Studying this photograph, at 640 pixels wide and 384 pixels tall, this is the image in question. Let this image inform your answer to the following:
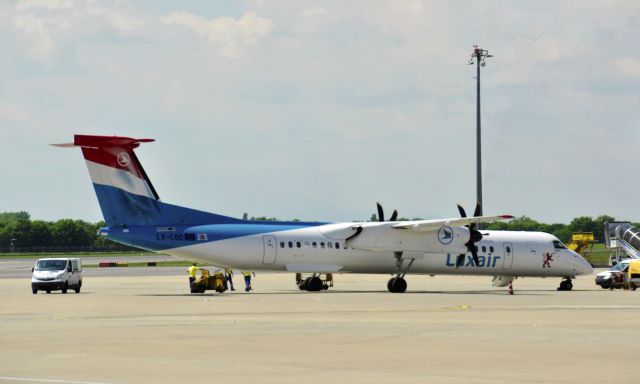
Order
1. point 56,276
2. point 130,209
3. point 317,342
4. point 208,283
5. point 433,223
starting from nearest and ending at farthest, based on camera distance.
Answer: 1. point 317,342
2. point 130,209
3. point 208,283
4. point 56,276
5. point 433,223

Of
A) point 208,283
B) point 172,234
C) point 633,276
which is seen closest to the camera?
point 172,234

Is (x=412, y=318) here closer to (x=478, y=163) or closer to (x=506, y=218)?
(x=506, y=218)

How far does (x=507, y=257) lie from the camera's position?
55.9 m

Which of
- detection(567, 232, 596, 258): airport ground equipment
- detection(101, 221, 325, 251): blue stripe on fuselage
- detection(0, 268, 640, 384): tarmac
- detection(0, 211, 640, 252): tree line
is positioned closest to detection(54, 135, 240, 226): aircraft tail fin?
detection(101, 221, 325, 251): blue stripe on fuselage

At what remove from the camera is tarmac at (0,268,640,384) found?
1780cm

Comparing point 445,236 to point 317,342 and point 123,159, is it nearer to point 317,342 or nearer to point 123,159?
point 123,159

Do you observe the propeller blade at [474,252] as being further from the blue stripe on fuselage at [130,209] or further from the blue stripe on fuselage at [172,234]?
the blue stripe on fuselage at [130,209]

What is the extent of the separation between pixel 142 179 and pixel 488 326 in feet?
79.5

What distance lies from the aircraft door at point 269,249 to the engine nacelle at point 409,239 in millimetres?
4290

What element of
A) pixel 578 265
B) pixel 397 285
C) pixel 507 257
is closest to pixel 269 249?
pixel 397 285

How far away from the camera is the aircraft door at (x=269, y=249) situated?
165 ft

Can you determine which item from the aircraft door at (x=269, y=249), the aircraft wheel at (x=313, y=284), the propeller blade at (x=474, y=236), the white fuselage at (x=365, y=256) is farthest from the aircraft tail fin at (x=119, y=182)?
the propeller blade at (x=474, y=236)

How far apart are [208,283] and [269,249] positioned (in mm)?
3353

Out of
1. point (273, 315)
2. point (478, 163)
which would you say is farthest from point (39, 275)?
point (478, 163)
